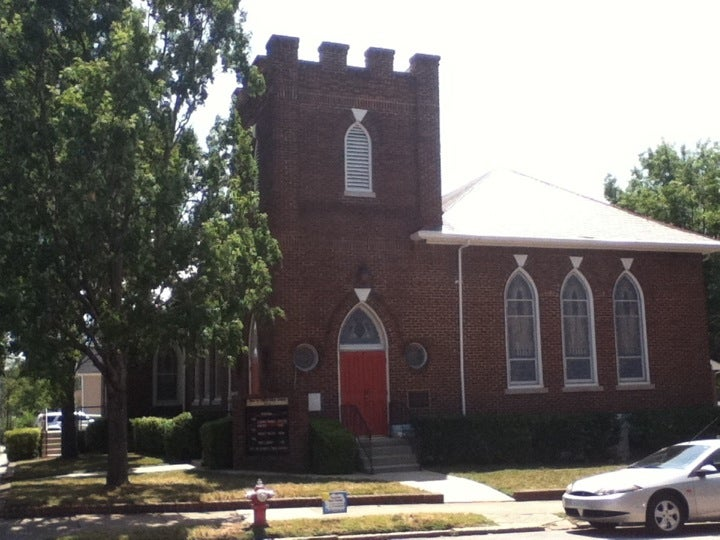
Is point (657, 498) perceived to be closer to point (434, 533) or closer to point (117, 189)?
point (434, 533)

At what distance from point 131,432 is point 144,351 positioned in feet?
53.4

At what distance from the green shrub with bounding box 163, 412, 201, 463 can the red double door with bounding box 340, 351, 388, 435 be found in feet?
17.6

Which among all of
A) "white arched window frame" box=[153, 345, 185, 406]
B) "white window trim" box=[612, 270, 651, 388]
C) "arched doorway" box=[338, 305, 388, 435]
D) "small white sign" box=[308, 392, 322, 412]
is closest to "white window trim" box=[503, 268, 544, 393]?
"white window trim" box=[612, 270, 651, 388]

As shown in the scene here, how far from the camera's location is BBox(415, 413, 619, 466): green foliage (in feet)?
69.2

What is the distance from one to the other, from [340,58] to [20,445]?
1786 centimetres

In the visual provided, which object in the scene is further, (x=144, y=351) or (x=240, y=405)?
(x=240, y=405)

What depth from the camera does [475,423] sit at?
2134 cm

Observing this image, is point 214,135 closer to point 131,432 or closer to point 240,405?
point 240,405

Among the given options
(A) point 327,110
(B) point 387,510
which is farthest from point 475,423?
(A) point 327,110

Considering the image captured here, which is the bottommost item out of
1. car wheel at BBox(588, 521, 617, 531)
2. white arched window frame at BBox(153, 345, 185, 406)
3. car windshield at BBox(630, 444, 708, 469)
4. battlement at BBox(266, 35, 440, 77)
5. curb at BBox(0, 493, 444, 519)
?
car wheel at BBox(588, 521, 617, 531)

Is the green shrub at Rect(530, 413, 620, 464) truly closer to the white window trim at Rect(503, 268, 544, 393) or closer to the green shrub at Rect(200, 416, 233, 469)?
the white window trim at Rect(503, 268, 544, 393)

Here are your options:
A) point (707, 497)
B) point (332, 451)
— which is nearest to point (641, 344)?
point (332, 451)

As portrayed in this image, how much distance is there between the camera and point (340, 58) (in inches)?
910

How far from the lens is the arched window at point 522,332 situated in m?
23.6
